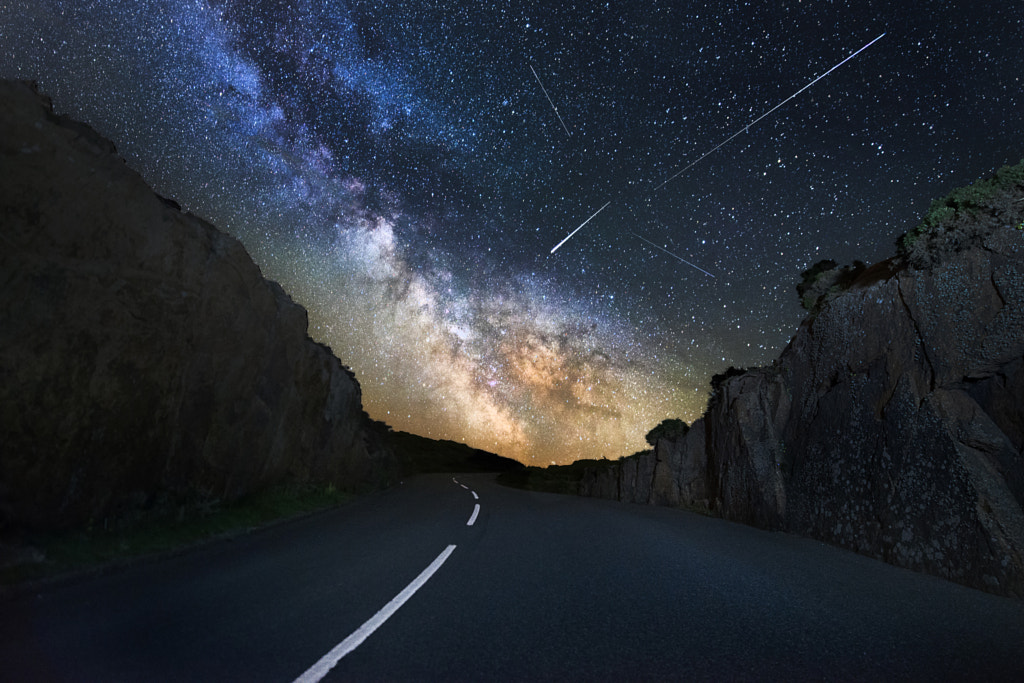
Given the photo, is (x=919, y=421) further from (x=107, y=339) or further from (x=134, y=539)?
(x=107, y=339)

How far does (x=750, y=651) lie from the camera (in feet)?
12.5

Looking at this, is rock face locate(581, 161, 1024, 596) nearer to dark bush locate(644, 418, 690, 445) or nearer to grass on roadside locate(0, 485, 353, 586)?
grass on roadside locate(0, 485, 353, 586)

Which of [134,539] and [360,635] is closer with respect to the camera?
[360,635]

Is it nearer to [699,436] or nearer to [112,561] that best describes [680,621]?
[112,561]

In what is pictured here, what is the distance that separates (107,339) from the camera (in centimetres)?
833

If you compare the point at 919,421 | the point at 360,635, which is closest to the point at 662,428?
the point at 919,421

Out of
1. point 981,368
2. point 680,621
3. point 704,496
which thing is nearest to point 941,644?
point 680,621

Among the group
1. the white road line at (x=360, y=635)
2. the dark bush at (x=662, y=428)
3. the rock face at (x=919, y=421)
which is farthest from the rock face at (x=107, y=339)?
the dark bush at (x=662, y=428)

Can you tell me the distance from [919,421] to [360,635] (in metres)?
8.57

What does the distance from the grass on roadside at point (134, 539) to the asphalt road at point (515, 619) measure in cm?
45

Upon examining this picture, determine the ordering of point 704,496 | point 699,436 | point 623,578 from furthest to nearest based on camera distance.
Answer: point 699,436 → point 704,496 → point 623,578

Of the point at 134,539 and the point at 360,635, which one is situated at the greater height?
the point at 360,635

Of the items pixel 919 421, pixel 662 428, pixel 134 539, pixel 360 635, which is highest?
pixel 662 428

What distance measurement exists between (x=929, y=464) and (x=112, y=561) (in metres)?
10.7
